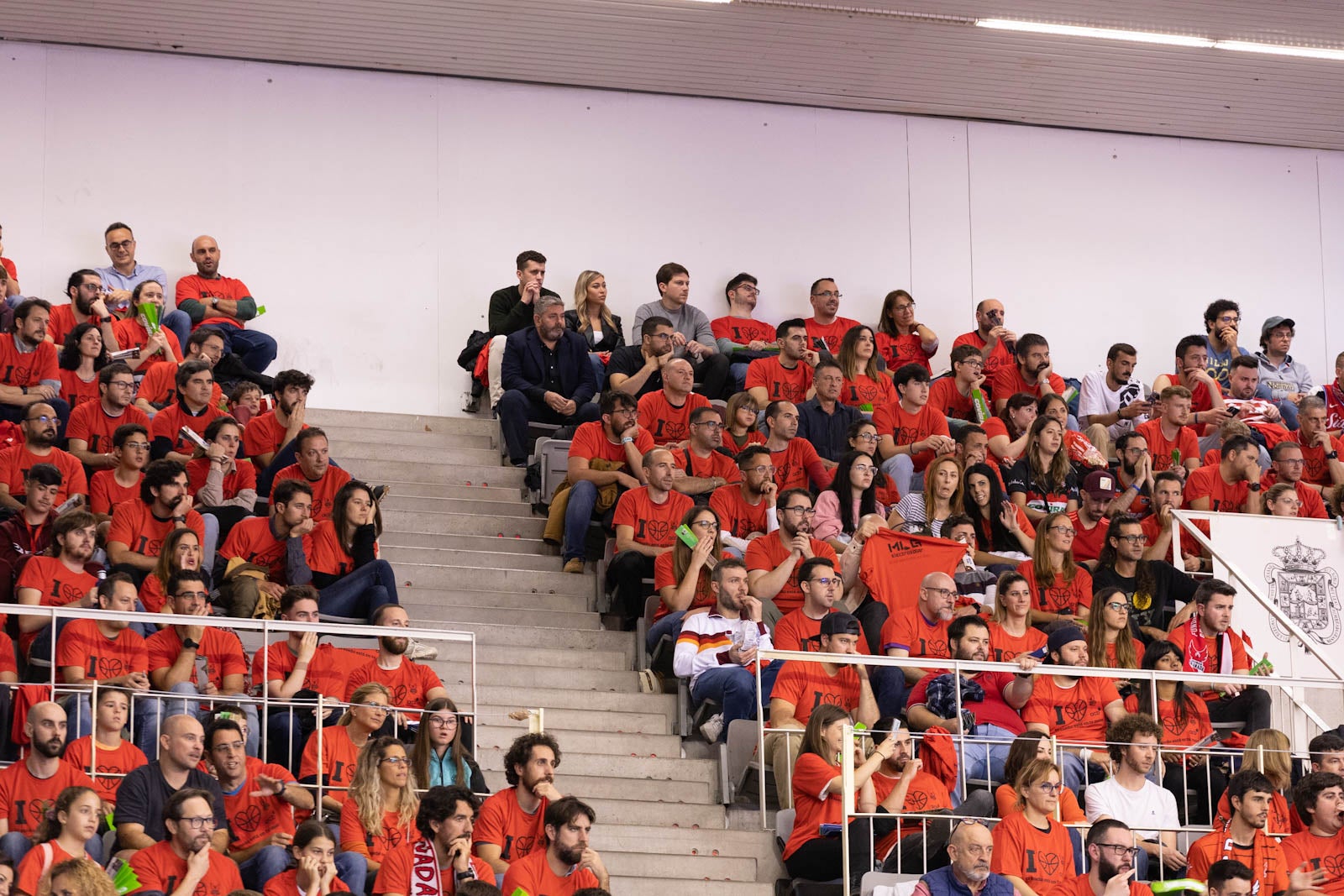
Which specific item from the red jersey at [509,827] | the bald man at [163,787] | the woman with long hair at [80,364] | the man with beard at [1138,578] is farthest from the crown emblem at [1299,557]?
the woman with long hair at [80,364]

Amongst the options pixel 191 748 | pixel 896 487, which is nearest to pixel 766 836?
pixel 191 748

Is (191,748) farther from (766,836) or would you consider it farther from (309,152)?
(309,152)

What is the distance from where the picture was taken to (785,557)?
32.0ft

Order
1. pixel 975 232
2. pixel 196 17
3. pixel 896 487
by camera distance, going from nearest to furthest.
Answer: pixel 896 487 < pixel 196 17 < pixel 975 232

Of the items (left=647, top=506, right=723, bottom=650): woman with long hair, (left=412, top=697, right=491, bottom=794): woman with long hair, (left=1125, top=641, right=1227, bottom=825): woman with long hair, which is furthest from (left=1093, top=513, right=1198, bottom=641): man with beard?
(left=412, top=697, right=491, bottom=794): woman with long hair

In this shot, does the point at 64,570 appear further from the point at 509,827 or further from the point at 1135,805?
the point at 1135,805

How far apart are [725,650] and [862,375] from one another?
3693 millimetres

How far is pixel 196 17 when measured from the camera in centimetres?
1283

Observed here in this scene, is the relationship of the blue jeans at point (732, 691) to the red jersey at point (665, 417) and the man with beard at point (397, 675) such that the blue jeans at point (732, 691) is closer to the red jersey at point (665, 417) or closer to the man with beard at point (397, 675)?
the man with beard at point (397, 675)

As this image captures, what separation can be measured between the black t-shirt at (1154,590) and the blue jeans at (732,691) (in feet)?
7.69

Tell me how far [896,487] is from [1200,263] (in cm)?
517

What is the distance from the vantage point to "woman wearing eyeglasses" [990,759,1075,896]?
24.8 ft

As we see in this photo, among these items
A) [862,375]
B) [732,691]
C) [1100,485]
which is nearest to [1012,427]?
[862,375]

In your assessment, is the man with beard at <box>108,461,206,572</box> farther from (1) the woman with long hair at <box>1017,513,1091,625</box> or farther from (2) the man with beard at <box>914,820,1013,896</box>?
(1) the woman with long hair at <box>1017,513,1091,625</box>
